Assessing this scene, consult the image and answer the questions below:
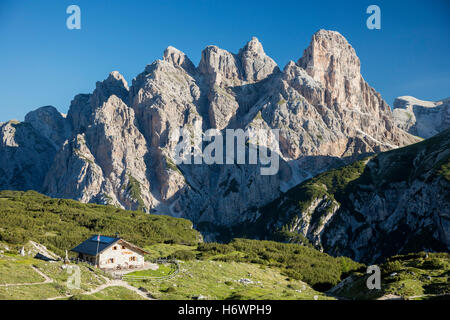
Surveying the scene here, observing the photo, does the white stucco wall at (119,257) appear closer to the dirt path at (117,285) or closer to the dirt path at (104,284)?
the dirt path at (104,284)

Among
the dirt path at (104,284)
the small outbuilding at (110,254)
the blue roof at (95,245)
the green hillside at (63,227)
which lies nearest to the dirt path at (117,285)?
the dirt path at (104,284)

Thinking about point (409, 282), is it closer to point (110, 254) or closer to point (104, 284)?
point (104, 284)

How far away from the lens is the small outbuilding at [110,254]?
6662 centimetres

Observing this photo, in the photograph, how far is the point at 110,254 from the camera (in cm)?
6744

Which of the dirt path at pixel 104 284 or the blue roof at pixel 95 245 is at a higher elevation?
the blue roof at pixel 95 245

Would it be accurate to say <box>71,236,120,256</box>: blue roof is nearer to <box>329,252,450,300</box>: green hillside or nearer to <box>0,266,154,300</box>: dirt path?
<box>0,266,154,300</box>: dirt path

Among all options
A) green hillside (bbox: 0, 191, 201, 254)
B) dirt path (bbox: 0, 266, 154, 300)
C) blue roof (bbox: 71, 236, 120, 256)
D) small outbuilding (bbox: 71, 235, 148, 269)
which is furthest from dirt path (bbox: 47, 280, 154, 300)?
green hillside (bbox: 0, 191, 201, 254)

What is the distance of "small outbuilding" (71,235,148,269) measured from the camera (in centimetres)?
6662

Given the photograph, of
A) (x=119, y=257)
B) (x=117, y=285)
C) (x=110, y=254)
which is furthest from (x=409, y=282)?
(x=110, y=254)
